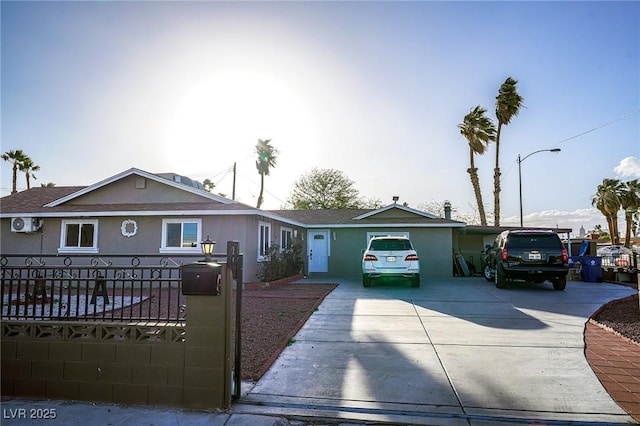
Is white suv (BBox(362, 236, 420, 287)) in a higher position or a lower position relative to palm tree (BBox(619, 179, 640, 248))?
lower

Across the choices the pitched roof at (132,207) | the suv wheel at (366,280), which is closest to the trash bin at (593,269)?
the suv wheel at (366,280)

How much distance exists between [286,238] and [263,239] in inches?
119

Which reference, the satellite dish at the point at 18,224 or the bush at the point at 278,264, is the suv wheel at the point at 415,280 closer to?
the bush at the point at 278,264

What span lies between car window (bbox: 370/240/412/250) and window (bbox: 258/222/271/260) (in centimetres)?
397

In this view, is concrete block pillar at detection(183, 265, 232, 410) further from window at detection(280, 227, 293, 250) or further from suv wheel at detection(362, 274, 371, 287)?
window at detection(280, 227, 293, 250)

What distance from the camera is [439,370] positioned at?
4.62 m

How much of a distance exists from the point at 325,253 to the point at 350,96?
28.7 feet

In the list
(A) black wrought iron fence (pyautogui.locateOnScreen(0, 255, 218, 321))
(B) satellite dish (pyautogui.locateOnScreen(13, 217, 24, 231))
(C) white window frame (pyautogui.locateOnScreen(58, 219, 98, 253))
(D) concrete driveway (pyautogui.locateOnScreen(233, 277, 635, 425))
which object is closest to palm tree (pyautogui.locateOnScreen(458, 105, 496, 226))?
(D) concrete driveway (pyautogui.locateOnScreen(233, 277, 635, 425))

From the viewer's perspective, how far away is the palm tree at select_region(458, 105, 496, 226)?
88.1 feet

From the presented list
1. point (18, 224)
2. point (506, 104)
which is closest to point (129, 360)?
point (18, 224)

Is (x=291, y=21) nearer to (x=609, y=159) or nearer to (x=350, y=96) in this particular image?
(x=350, y=96)

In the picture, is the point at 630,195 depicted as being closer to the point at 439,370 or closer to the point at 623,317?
the point at 623,317

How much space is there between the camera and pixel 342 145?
1592 cm

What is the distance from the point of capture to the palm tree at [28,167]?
105 feet
